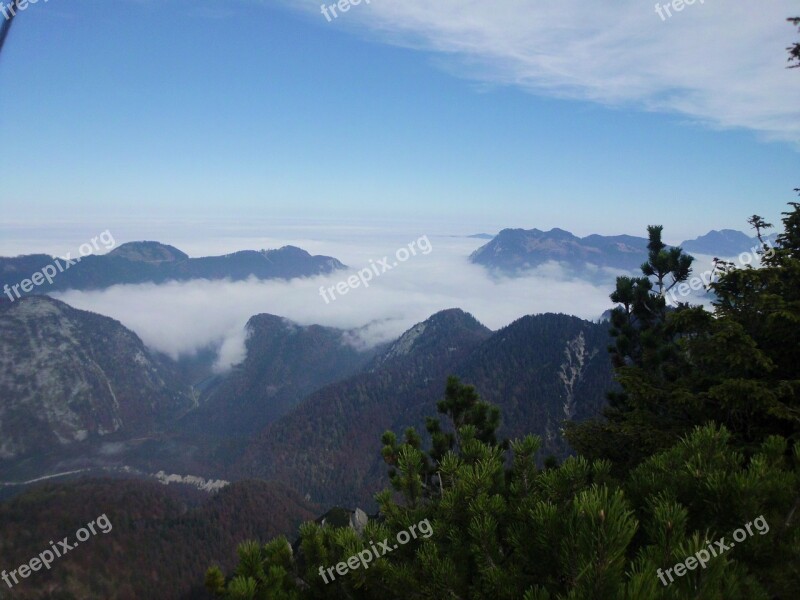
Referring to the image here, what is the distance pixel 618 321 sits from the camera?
19.2 meters

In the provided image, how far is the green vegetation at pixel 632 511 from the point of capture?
305 centimetres

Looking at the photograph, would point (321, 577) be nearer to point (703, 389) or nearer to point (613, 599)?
point (613, 599)

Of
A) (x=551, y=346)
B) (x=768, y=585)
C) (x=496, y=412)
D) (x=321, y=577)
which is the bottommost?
(x=551, y=346)

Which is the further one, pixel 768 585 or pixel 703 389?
pixel 703 389

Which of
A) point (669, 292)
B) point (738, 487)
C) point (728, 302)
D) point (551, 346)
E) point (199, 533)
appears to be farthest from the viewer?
point (551, 346)

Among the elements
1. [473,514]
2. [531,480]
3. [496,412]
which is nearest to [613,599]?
[473,514]

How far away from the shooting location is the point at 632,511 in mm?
2967

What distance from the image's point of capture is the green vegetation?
3047mm

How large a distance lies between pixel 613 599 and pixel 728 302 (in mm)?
10004

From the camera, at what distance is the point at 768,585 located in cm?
364

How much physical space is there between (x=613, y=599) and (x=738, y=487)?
1.69 m

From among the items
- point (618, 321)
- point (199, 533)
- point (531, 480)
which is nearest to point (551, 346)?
point (199, 533)

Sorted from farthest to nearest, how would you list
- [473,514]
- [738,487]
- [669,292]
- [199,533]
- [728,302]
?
1. [199,533]
2. [669,292]
3. [728,302]
4. [473,514]
5. [738,487]

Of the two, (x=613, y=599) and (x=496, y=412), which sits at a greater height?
(x=613, y=599)
